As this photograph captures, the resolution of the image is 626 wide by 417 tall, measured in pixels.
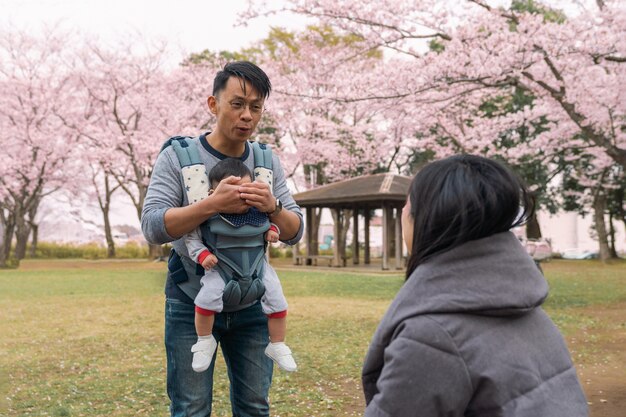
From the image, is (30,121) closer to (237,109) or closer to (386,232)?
(386,232)

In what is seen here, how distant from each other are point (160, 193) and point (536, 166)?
3102 cm

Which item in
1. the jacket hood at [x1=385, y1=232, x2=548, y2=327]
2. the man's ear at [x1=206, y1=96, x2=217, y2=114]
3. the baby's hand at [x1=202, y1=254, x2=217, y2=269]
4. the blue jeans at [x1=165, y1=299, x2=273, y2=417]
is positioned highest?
the man's ear at [x1=206, y1=96, x2=217, y2=114]

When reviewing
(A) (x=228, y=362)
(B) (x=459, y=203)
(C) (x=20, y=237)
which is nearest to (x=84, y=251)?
(C) (x=20, y=237)

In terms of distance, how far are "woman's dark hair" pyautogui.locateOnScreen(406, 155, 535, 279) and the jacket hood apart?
0.03m

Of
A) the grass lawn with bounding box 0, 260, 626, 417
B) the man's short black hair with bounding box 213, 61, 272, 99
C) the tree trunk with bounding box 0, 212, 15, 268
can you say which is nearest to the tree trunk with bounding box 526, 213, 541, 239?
the grass lawn with bounding box 0, 260, 626, 417

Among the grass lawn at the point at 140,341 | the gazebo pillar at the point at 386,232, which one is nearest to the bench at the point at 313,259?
the gazebo pillar at the point at 386,232

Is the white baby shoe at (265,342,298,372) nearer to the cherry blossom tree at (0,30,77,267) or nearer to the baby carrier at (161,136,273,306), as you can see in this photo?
the baby carrier at (161,136,273,306)

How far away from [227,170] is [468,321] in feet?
4.18

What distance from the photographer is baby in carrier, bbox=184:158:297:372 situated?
2.53 metres

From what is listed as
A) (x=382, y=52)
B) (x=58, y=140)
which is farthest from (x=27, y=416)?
(x=382, y=52)

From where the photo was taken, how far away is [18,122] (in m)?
27.8

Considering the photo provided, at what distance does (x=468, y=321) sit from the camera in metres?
1.58

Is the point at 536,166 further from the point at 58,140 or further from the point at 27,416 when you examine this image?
the point at 27,416

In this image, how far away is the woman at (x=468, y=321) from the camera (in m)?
1.54
